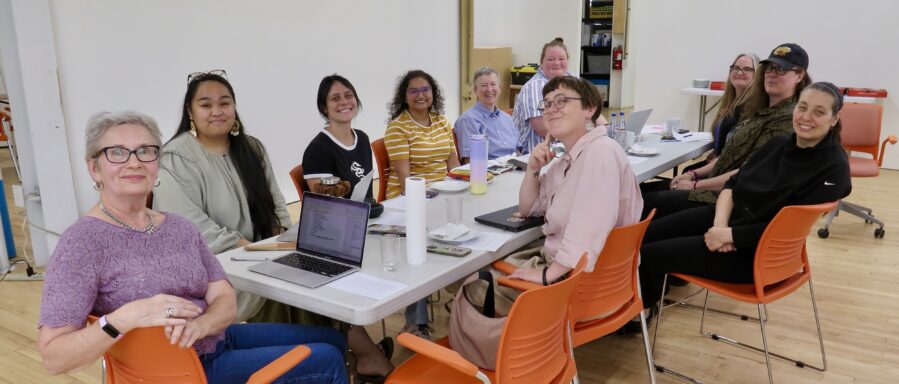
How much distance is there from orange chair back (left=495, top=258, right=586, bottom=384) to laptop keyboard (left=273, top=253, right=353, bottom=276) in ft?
1.96

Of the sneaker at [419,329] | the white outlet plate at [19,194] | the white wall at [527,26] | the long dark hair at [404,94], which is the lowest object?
the sneaker at [419,329]

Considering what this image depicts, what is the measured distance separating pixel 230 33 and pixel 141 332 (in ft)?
13.3

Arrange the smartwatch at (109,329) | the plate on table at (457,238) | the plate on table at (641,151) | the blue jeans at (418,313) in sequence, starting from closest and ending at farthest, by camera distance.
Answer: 1. the smartwatch at (109,329)
2. the plate on table at (457,238)
3. the blue jeans at (418,313)
4. the plate on table at (641,151)

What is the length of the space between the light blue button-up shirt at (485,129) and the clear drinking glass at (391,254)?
2.12 metres

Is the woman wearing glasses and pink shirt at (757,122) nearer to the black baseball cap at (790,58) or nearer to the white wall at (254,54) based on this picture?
the black baseball cap at (790,58)

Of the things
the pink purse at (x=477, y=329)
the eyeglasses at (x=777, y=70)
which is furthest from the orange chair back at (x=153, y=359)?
the eyeglasses at (x=777, y=70)

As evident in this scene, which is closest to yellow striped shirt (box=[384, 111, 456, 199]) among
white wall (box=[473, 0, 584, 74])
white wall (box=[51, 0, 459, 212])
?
white wall (box=[51, 0, 459, 212])

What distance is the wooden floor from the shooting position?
9.32 feet

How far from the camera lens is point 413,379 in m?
1.90

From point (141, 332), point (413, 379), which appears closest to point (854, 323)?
point (413, 379)

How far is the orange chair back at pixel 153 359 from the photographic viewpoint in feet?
4.97

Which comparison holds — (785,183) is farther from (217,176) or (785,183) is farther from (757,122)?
(217,176)

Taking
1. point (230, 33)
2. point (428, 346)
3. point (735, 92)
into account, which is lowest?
point (428, 346)

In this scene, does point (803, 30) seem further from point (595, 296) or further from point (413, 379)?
point (413, 379)
